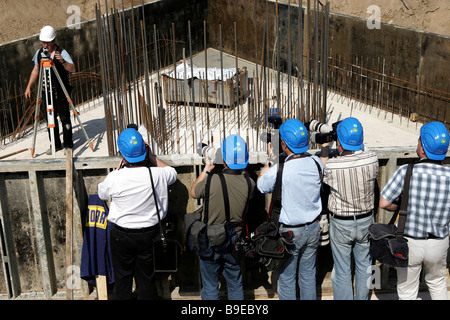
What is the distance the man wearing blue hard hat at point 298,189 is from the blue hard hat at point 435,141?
80cm

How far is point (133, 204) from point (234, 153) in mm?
873

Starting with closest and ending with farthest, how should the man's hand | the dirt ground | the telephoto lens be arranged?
the telephoto lens
the man's hand
the dirt ground

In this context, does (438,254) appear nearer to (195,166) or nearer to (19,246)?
(195,166)

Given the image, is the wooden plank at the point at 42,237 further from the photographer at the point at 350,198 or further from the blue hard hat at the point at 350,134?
the blue hard hat at the point at 350,134

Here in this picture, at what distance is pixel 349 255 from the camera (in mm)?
4895

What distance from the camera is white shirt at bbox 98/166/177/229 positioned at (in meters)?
4.61

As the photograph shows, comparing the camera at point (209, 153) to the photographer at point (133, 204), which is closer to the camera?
the photographer at point (133, 204)

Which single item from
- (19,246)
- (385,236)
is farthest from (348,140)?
(19,246)

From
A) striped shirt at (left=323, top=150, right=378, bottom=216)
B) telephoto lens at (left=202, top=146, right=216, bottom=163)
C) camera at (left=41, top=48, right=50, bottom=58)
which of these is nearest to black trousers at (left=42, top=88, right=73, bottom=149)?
camera at (left=41, top=48, right=50, bottom=58)

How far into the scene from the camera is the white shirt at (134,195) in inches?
182

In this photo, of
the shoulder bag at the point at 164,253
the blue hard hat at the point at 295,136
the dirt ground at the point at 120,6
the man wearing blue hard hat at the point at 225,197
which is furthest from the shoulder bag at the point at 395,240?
the dirt ground at the point at 120,6

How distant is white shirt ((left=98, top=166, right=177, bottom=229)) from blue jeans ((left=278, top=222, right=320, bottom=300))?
1.01 m

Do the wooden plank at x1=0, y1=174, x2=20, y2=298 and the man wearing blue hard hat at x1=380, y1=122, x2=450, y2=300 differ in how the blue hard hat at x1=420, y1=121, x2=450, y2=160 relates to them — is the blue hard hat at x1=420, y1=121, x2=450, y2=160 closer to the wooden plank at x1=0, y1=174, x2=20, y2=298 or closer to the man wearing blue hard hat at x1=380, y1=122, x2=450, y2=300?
the man wearing blue hard hat at x1=380, y1=122, x2=450, y2=300
